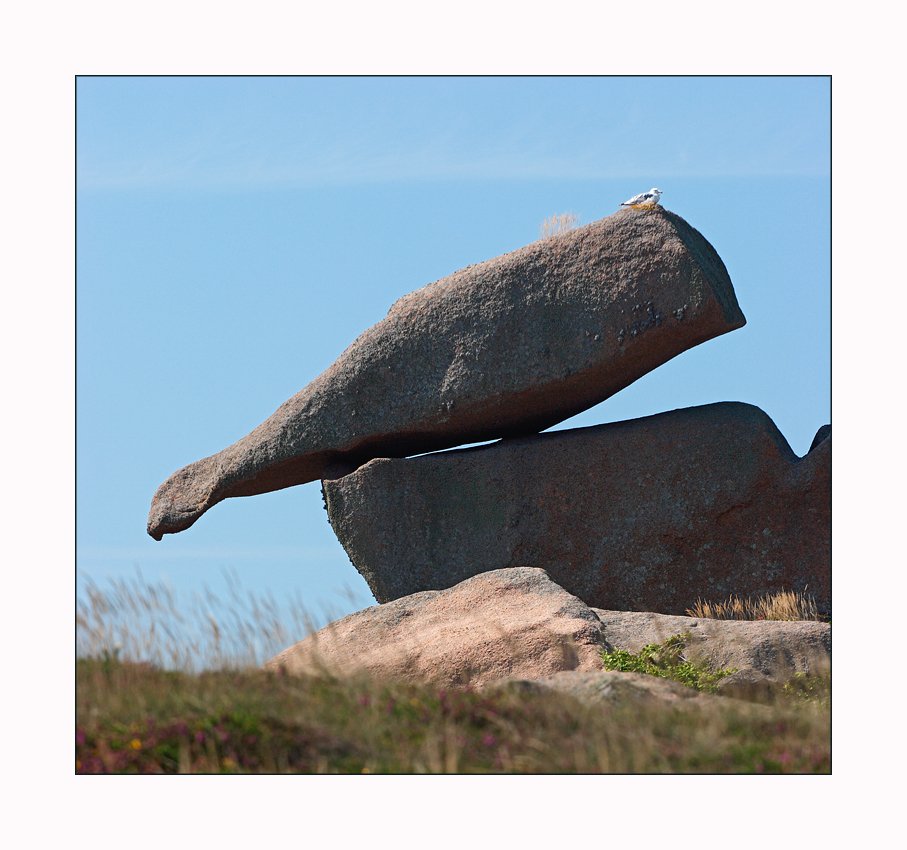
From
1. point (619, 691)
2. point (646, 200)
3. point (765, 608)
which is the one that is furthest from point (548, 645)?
point (646, 200)

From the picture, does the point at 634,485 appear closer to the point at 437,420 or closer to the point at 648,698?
the point at 437,420

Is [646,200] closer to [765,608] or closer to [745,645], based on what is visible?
[765,608]

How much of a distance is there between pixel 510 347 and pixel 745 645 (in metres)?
4.39

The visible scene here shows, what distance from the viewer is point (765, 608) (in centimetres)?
1046

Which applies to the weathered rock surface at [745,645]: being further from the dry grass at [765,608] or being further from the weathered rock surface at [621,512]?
the weathered rock surface at [621,512]

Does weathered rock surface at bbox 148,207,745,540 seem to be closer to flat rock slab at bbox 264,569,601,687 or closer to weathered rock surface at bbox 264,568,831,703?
flat rock slab at bbox 264,569,601,687

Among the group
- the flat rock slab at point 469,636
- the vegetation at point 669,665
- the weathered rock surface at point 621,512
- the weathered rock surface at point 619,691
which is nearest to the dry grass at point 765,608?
the weathered rock surface at point 621,512

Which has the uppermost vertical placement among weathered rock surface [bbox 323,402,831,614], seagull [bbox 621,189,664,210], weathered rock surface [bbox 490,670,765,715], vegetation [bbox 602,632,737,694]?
seagull [bbox 621,189,664,210]

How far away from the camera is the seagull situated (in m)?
11.0

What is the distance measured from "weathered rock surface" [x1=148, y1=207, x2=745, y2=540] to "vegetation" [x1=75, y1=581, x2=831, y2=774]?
542 cm

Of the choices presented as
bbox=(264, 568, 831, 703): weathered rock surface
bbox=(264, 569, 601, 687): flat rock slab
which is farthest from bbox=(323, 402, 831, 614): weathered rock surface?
bbox=(264, 568, 831, 703): weathered rock surface

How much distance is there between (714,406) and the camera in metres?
11.5
